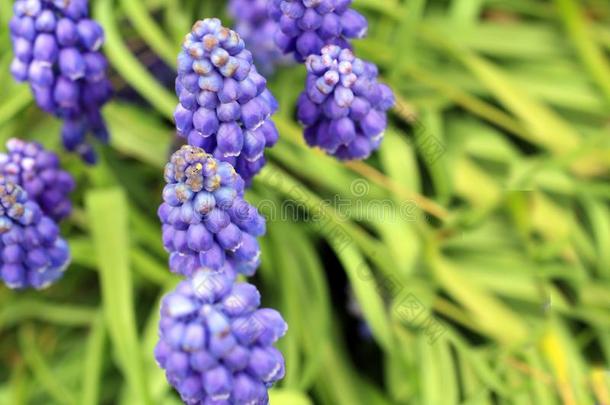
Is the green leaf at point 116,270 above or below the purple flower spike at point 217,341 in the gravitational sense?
below

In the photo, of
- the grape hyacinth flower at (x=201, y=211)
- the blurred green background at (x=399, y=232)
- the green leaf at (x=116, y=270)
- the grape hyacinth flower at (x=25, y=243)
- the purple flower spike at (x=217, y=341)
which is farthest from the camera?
the blurred green background at (x=399, y=232)

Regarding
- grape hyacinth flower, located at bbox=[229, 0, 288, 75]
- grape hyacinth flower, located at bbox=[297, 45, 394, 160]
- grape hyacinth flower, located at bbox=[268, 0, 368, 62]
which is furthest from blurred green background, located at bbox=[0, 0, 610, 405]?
grape hyacinth flower, located at bbox=[268, 0, 368, 62]

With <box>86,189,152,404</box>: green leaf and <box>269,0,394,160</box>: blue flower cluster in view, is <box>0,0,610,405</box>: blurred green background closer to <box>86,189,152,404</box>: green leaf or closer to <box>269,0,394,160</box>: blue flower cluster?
<box>86,189,152,404</box>: green leaf

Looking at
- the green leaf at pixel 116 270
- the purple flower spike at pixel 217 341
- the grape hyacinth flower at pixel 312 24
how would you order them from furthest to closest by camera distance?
the green leaf at pixel 116 270 → the grape hyacinth flower at pixel 312 24 → the purple flower spike at pixel 217 341

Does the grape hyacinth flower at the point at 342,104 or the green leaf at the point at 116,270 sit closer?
the grape hyacinth flower at the point at 342,104

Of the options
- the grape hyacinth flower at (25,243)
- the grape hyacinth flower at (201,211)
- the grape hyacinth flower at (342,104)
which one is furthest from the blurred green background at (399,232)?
→ the grape hyacinth flower at (201,211)

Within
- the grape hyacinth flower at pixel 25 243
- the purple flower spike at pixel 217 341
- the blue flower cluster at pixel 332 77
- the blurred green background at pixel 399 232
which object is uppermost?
the blue flower cluster at pixel 332 77

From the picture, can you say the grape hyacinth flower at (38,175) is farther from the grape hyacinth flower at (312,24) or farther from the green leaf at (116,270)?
the grape hyacinth flower at (312,24)
